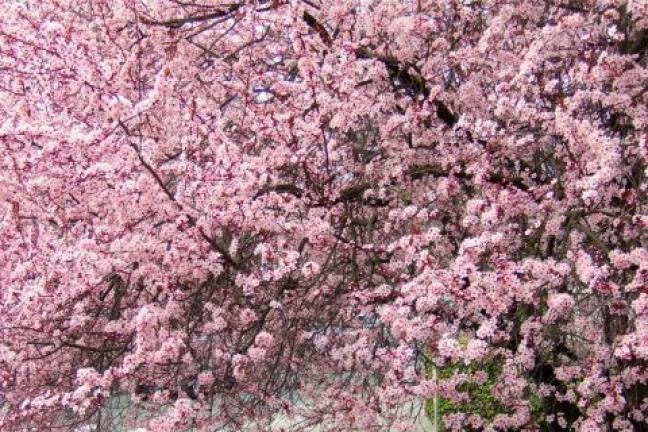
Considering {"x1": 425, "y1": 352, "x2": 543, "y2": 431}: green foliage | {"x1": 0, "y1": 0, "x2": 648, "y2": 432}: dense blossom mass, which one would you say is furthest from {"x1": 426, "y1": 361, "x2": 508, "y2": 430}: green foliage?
{"x1": 0, "y1": 0, "x2": 648, "y2": 432}: dense blossom mass

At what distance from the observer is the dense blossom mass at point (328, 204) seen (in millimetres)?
4812

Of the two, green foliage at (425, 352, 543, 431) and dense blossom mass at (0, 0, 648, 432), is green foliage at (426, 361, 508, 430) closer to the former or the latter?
green foliage at (425, 352, 543, 431)

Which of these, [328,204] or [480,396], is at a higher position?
[328,204]

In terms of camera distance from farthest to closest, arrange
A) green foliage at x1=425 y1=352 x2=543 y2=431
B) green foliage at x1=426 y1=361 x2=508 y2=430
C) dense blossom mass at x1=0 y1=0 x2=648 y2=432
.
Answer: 1. green foliage at x1=426 y1=361 x2=508 y2=430
2. green foliage at x1=425 y1=352 x2=543 y2=431
3. dense blossom mass at x1=0 y1=0 x2=648 y2=432

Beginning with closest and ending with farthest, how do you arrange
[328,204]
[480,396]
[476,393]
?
[328,204], [476,393], [480,396]

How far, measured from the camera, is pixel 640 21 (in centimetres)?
433

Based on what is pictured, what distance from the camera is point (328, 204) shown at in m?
5.89

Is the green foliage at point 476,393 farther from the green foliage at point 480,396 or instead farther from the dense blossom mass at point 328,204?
the dense blossom mass at point 328,204

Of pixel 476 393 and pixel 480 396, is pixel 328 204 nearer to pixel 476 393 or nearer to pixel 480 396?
pixel 476 393

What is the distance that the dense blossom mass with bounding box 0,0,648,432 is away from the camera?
4.81 m

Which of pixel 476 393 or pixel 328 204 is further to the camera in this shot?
pixel 476 393

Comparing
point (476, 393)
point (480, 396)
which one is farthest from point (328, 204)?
point (480, 396)

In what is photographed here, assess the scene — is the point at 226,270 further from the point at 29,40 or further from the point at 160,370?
the point at 29,40

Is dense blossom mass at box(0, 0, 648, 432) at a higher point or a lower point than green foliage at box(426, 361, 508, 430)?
higher
